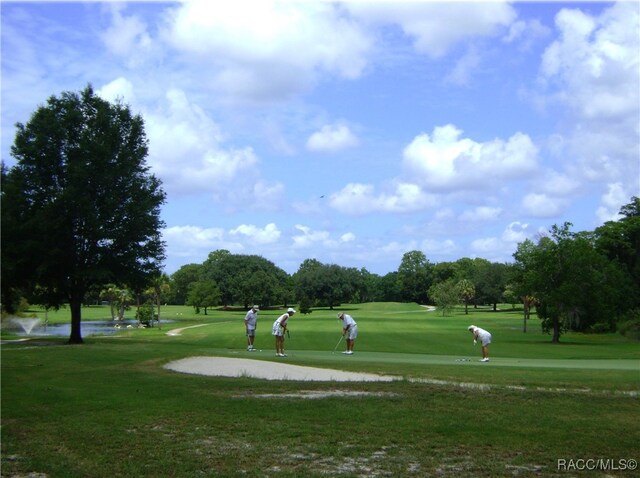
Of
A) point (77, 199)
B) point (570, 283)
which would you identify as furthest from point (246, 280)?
point (77, 199)

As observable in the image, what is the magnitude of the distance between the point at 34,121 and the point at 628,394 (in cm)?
3009

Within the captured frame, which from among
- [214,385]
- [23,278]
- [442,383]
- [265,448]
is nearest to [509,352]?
[442,383]

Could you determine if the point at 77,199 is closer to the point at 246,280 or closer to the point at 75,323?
the point at 75,323

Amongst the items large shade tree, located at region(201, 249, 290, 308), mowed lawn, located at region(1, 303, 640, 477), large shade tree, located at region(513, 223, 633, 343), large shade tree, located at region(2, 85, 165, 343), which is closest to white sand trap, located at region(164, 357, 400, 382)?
mowed lawn, located at region(1, 303, 640, 477)

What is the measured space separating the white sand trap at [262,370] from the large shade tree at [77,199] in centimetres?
1379

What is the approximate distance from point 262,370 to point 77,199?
694 inches

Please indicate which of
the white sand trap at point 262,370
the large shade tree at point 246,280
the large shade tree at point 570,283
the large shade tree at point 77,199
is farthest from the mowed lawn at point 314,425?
the large shade tree at point 246,280

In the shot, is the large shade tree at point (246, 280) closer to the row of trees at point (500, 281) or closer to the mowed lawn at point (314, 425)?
the row of trees at point (500, 281)

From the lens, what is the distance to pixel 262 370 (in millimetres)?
20203

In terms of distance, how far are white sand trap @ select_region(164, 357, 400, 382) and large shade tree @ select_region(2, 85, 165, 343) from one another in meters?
13.8

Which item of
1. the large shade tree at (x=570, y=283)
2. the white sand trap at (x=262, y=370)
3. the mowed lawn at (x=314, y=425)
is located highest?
the large shade tree at (x=570, y=283)

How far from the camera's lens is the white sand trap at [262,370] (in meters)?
18.3

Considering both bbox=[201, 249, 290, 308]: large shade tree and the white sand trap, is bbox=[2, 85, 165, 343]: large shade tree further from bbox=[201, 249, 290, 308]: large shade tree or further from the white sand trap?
bbox=[201, 249, 290, 308]: large shade tree

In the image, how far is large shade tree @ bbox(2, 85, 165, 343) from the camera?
109 feet
